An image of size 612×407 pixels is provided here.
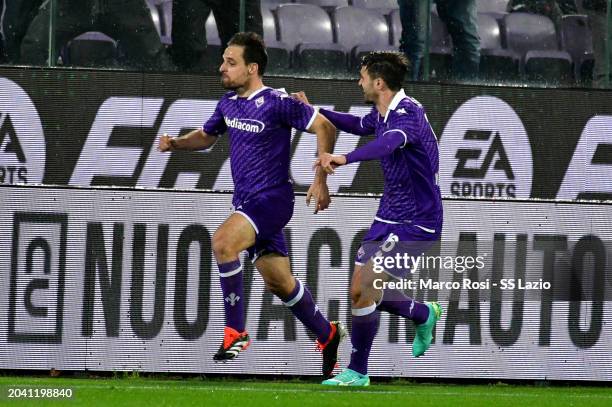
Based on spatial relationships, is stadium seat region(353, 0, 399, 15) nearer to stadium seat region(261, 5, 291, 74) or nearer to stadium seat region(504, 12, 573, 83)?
stadium seat region(261, 5, 291, 74)

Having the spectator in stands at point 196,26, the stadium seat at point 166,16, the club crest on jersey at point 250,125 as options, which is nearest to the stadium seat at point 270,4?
the spectator in stands at point 196,26

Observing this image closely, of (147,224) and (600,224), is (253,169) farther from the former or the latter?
(600,224)

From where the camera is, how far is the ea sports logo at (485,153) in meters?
11.4

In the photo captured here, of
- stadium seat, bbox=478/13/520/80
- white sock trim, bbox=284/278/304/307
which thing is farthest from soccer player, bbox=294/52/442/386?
stadium seat, bbox=478/13/520/80

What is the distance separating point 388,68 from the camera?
8.63 m

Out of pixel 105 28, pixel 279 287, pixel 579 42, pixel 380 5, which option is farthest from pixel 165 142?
pixel 579 42

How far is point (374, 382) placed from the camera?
960cm

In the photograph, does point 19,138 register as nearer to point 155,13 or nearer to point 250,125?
point 155,13

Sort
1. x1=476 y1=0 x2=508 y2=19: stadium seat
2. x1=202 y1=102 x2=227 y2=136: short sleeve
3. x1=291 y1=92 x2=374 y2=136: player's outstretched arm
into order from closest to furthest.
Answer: x1=291 y1=92 x2=374 y2=136: player's outstretched arm, x1=202 y1=102 x2=227 y2=136: short sleeve, x1=476 y1=0 x2=508 y2=19: stadium seat

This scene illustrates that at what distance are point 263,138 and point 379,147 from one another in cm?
92

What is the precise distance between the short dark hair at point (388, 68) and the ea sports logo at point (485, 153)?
9.23 feet

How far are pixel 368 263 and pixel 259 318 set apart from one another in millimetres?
1364

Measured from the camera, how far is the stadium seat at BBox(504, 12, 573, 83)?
11922 mm

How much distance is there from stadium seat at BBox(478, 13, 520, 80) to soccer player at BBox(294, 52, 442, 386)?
3336mm
